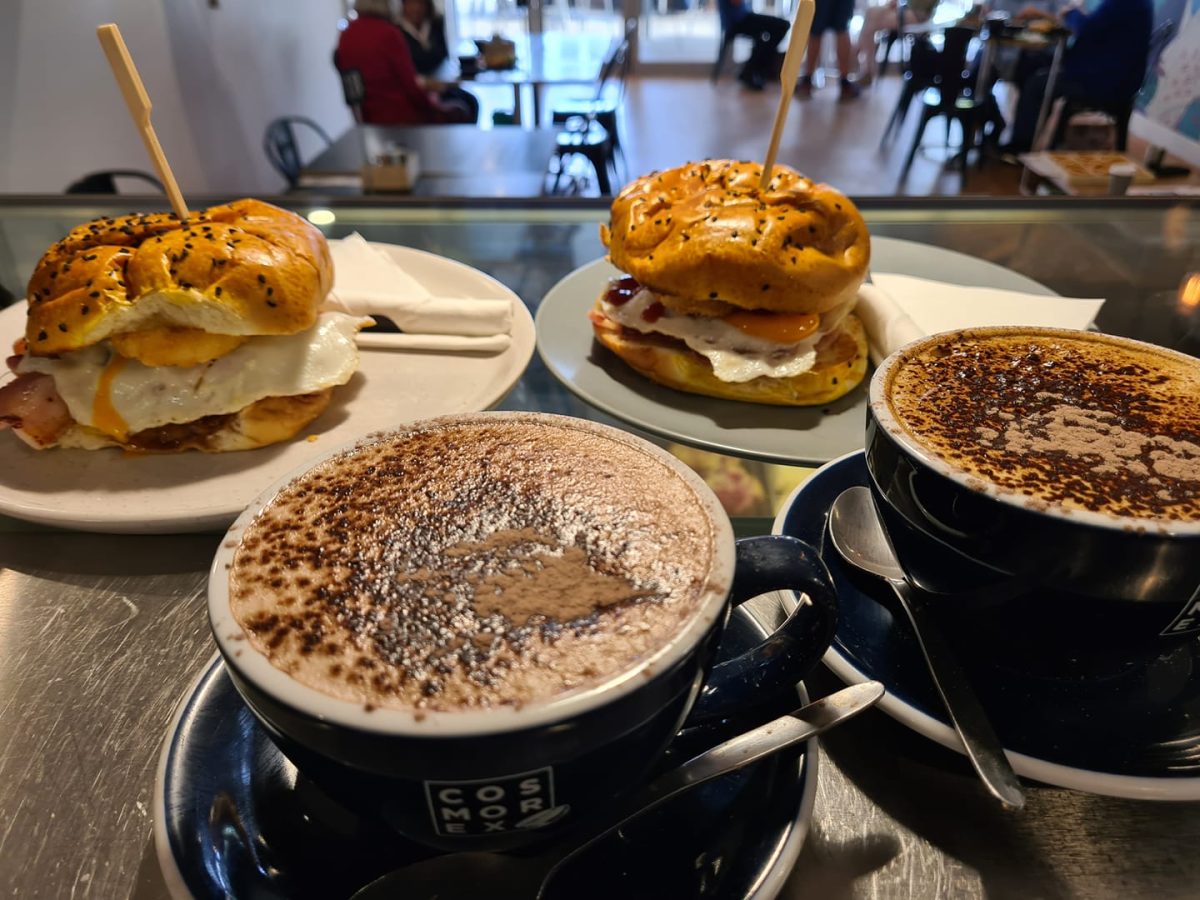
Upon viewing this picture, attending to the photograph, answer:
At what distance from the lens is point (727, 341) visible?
138cm

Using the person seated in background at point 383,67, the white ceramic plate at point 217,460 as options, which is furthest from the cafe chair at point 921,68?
the white ceramic plate at point 217,460

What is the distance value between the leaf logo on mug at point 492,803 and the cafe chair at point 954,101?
22.4 ft

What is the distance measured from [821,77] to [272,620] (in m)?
11.5

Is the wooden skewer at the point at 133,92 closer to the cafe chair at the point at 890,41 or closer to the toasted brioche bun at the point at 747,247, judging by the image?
the toasted brioche bun at the point at 747,247

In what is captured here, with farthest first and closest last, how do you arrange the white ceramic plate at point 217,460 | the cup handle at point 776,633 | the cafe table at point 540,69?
the cafe table at point 540,69, the white ceramic plate at point 217,460, the cup handle at point 776,633

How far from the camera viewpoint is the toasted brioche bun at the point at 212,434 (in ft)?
3.73

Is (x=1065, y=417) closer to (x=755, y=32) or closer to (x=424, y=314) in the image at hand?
(x=424, y=314)

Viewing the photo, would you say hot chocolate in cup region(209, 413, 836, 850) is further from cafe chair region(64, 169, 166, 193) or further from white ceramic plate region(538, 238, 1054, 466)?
cafe chair region(64, 169, 166, 193)

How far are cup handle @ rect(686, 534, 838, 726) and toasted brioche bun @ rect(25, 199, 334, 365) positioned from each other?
90cm

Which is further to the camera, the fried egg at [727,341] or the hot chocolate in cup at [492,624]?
the fried egg at [727,341]

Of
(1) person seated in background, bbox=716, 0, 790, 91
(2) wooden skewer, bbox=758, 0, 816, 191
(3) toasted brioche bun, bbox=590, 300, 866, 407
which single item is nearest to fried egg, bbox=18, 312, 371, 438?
(3) toasted brioche bun, bbox=590, 300, 866, 407

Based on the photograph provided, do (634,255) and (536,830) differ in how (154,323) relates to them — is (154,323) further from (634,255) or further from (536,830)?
(536,830)

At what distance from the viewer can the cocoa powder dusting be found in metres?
0.63

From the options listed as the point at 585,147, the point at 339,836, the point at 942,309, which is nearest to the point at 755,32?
the point at 585,147
